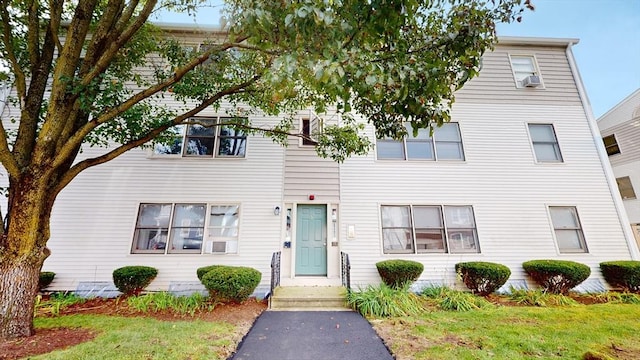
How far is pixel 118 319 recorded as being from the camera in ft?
15.3

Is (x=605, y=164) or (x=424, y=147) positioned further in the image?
(x=424, y=147)

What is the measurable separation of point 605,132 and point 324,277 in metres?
15.5

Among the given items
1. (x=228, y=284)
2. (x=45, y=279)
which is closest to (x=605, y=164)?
(x=228, y=284)

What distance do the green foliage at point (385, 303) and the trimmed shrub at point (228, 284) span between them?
7.47 ft

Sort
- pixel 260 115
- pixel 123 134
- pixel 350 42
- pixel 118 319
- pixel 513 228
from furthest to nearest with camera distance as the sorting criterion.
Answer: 1. pixel 260 115
2. pixel 513 228
3. pixel 123 134
4. pixel 118 319
5. pixel 350 42

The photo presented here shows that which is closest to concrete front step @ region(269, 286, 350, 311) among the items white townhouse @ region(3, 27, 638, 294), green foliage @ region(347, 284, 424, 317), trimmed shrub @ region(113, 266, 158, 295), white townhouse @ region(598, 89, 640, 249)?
green foliage @ region(347, 284, 424, 317)

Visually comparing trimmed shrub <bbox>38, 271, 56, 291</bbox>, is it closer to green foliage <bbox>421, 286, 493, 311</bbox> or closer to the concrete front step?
the concrete front step

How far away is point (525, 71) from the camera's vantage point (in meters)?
8.85

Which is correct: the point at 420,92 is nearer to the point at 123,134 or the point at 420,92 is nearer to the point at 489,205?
the point at 123,134

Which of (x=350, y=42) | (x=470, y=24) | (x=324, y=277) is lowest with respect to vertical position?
(x=324, y=277)

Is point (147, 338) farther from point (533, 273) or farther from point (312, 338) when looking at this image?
point (533, 273)

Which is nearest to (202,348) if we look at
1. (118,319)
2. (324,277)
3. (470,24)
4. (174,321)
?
(174,321)

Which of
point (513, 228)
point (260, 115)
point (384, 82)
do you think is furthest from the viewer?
point (260, 115)

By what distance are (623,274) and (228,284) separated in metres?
9.61
